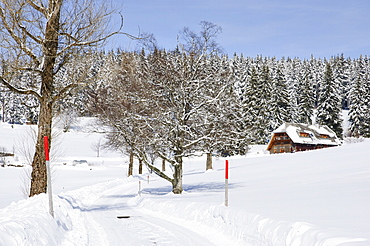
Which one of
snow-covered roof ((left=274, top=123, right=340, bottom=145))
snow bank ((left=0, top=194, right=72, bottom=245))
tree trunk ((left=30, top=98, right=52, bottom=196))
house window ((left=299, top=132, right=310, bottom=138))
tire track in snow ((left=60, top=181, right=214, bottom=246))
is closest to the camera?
snow bank ((left=0, top=194, right=72, bottom=245))

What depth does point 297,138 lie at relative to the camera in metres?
58.6

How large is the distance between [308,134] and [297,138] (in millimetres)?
3380

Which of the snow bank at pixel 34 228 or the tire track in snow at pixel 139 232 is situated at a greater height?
the snow bank at pixel 34 228

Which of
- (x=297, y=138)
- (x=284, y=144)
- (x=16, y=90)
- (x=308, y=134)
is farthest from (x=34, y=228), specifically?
(x=308, y=134)

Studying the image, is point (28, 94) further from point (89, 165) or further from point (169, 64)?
point (89, 165)

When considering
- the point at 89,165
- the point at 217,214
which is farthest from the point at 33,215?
the point at 89,165

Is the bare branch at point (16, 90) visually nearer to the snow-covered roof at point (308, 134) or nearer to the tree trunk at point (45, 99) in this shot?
the tree trunk at point (45, 99)

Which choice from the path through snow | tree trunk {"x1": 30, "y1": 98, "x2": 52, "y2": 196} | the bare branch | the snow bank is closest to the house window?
the path through snow

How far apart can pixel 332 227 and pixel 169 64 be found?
1317 centimetres

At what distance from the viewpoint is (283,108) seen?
229 ft

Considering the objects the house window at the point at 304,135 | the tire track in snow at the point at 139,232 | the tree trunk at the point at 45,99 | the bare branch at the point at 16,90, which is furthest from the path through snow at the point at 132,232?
the house window at the point at 304,135

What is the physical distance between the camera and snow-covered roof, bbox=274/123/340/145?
5894cm

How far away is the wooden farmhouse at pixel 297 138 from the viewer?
59.3 metres

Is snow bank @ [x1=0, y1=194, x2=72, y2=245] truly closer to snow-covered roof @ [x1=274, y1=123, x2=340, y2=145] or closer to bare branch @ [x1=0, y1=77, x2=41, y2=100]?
bare branch @ [x1=0, y1=77, x2=41, y2=100]
